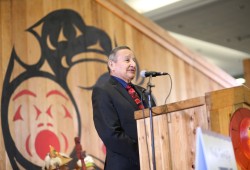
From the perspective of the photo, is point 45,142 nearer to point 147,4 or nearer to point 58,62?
point 58,62

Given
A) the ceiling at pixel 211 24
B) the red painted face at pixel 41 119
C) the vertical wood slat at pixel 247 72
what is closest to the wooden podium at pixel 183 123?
the red painted face at pixel 41 119

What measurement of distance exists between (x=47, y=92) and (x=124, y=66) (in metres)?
1.46

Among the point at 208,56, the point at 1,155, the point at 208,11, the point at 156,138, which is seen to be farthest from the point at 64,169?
the point at 208,56

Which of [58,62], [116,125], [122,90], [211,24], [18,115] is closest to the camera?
[116,125]

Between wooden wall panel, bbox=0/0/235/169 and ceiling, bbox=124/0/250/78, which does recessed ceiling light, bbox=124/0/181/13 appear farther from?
wooden wall panel, bbox=0/0/235/169

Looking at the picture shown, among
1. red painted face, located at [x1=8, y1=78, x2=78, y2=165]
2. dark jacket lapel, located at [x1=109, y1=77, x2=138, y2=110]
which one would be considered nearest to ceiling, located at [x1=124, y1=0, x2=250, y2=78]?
red painted face, located at [x1=8, y1=78, x2=78, y2=165]

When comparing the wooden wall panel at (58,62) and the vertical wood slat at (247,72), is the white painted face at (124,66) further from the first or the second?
the vertical wood slat at (247,72)

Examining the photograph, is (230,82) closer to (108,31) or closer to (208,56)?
(108,31)

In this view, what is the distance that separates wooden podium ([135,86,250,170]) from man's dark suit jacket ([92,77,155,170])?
175 mm

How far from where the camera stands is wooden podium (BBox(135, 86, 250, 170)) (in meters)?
2.18

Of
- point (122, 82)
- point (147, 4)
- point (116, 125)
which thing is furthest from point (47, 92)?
point (147, 4)

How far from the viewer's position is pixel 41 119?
4023 millimetres

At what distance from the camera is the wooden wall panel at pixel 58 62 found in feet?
12.8

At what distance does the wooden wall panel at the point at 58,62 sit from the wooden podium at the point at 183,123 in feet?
5.89
